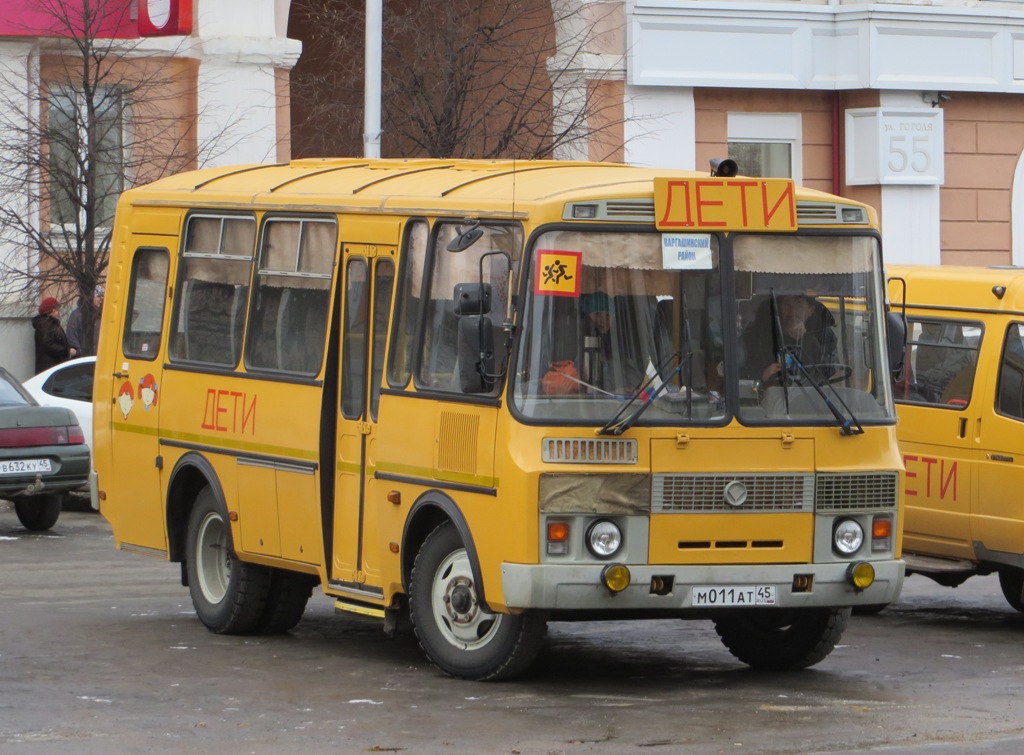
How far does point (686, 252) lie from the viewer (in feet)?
33.4

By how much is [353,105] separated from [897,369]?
15898 millimetres

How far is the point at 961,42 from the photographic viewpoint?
89.0 feet

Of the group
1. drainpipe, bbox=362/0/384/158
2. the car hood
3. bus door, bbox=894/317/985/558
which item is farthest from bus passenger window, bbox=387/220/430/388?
drainpipe, bbox=362/0/384/158

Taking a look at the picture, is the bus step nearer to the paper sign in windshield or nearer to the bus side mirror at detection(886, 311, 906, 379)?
the paper sign in windshield

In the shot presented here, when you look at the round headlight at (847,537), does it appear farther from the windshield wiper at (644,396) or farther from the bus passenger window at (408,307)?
the bus passenger window at (408,307)

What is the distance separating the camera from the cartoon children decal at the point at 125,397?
43.7 ft

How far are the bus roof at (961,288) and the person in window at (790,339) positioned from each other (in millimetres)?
2613

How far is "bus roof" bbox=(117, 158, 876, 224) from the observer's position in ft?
33.6

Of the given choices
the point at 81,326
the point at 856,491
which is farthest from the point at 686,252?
the point at 81,326

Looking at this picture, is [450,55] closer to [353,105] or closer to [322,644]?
[353,105]

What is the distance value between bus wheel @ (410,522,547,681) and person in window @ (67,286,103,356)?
1210cm

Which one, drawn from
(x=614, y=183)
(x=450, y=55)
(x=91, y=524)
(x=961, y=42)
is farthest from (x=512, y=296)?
(x=961, y=42)

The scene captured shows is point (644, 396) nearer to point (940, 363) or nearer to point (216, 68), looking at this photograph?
point (940, 363)

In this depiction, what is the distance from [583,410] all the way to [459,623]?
1.34 m
